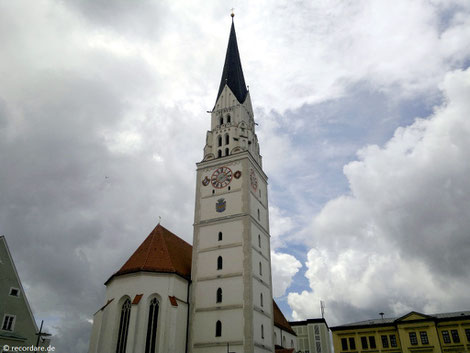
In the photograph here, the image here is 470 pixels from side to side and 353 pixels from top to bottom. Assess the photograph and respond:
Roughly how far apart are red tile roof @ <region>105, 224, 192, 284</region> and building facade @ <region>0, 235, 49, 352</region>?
688 centimetres

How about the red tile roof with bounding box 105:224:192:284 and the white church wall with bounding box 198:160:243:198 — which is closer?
the red tile roof with bounding box 105:224:192:284

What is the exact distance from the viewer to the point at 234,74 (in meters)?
47.8

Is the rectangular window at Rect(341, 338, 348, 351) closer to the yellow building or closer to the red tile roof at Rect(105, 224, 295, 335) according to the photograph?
the yellow building

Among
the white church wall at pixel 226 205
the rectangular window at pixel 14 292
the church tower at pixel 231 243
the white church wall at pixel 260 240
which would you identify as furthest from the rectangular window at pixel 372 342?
the rectangular window at pixel 14 292

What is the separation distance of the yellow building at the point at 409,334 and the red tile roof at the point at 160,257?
18.3 meters

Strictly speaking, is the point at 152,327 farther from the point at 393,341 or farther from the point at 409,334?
the point at 409,334

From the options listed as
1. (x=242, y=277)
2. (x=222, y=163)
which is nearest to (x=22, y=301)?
(x=242, y=277)

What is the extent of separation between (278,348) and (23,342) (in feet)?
74.7

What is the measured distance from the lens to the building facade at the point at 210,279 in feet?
101

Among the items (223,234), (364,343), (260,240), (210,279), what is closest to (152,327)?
(210,279)

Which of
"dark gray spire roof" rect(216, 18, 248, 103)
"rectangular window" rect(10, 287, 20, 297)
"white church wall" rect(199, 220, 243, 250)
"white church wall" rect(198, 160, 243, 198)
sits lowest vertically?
"rectangular window" rect(10, 287, 20, 297)

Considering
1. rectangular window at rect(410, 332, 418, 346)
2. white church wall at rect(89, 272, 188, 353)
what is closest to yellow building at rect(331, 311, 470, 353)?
rectangular window at rect(410, 332, 418, 346)

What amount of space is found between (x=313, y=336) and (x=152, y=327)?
4650cm

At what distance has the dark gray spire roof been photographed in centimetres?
4612
